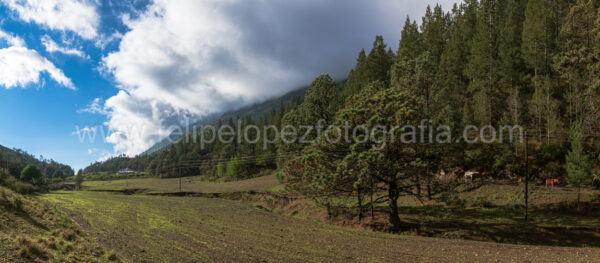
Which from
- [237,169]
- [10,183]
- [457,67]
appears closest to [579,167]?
[457,67]

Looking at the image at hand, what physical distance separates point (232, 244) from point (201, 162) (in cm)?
11895

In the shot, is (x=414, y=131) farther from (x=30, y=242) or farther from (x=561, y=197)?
(x=30, y=242)

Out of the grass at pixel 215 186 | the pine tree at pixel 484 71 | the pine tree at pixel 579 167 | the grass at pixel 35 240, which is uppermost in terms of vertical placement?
the pine tree at pixel 484 71

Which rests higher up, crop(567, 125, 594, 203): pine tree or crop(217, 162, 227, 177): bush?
crop(567, 125, 594, 203): pine tree

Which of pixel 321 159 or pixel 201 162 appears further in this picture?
pixel 201 162

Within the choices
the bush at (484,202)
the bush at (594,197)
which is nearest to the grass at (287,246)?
the bush at (484,202)

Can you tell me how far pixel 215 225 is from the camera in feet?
85.4

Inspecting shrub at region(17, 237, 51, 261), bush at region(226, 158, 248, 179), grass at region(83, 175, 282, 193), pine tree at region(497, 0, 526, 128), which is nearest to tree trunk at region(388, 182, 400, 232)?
shrub at region(17, 237, 51, 261)

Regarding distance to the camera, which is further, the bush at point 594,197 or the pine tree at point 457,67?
the pine tree at point 457,67

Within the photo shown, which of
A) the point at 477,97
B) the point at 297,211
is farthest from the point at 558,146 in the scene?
the point at 297,211

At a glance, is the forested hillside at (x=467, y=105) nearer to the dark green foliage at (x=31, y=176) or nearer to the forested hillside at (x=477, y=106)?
the forested hillside at (x=477, y=106)

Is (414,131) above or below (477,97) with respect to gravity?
below

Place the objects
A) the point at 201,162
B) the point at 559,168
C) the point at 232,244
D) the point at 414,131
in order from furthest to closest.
A: the point at 201,162 → the point at 559,168 → the point at 414,131 → the point at 232,244

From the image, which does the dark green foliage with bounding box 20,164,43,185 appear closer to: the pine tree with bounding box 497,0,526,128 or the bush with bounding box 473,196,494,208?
the bush with bounding box 473,196,494,208
